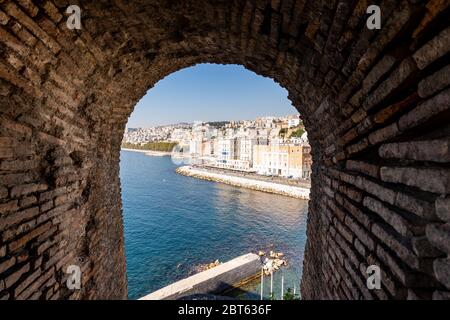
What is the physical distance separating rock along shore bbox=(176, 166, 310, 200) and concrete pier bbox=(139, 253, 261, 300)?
2567 centimetres

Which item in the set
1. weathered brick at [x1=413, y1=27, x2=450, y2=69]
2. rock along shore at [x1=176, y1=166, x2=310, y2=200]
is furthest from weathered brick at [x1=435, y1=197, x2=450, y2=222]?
rock along shore at [x1=176, y1=166, x2=310, y2=200]

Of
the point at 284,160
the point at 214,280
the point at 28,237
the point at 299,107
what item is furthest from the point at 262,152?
the point at 28,237

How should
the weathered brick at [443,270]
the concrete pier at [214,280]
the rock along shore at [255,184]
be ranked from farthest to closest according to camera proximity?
1. the rock along shore at [255,184]
2. the concrete pier at [214,280]
3. the weathered brick at [443,270]

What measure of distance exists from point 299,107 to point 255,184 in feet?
156

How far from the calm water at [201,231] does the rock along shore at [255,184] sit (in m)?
1.31

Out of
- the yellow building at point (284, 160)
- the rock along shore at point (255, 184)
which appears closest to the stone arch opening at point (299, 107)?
the rock along shore at point (255, 184)

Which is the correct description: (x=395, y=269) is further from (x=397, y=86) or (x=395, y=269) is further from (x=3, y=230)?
(x=3, y=230)

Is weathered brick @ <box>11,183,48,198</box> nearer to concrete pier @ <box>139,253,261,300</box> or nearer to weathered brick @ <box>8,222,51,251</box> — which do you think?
weathered brick @ <box>8,222,51,251</box>

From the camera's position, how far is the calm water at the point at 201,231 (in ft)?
72.0

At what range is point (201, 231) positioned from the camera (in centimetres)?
3119

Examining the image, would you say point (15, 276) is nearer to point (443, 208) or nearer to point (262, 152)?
point (443, 208)

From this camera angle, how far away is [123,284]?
6.25m

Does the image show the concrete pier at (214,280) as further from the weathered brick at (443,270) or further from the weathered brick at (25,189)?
the weathered brick at (443,270)

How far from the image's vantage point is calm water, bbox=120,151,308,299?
21938 millimetres
